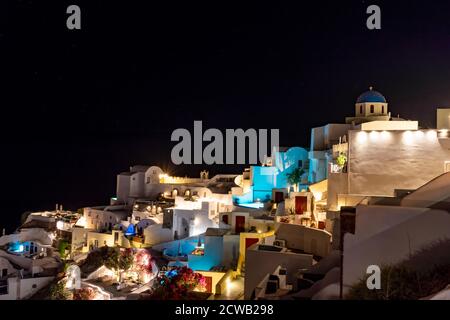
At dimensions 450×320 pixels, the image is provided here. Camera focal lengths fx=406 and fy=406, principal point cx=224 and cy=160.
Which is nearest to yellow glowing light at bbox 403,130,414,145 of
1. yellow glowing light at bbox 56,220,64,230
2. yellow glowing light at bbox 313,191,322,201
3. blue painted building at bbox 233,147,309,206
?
yellow glowing light at bbox 313,191,322,201

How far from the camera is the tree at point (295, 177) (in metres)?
22.9

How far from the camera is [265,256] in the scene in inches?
451

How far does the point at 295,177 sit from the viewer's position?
22922 mm

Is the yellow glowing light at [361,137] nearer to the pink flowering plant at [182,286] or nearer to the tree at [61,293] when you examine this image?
the pink flowering plant at [182,286]

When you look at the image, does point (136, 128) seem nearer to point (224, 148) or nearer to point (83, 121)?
point (83, 121)

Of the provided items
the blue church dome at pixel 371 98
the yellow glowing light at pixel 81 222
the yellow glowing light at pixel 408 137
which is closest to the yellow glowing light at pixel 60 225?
the yellow glowing light at pixel 81 222

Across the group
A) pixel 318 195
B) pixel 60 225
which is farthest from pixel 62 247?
pixel 318 195

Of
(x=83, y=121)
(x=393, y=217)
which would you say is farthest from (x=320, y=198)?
(x=83, y=121)

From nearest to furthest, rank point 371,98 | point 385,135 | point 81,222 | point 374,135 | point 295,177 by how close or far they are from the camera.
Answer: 1. point 385,135
2. point 374,135
3. point 371,98
4. point 295,177
5. point 81,222

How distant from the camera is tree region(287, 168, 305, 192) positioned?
2288 centimetres

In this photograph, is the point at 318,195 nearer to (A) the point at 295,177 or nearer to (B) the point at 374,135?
(B) the point at 374,135

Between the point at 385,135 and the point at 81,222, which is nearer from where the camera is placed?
the point at 385,135

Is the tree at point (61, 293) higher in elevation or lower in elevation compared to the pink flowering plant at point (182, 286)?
lower

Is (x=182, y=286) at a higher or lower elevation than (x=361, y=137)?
lower
